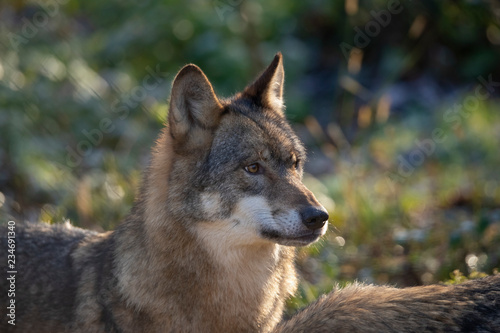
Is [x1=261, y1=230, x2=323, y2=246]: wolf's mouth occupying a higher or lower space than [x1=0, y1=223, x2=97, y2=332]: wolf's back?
higher

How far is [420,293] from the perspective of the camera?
3.66 m

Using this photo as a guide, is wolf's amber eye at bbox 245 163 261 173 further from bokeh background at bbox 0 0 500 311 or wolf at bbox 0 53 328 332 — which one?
bokeh background at bbox 0 0 500 311

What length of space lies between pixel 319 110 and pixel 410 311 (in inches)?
384

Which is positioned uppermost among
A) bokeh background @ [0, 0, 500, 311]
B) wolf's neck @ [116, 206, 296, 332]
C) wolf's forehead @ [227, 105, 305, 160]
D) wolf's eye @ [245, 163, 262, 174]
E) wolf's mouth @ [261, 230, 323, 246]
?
wolf's forehead @ [227, 105, 305, 160]

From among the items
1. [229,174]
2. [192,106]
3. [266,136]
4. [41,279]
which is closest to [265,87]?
[266,136]

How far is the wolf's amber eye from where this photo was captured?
4.74 metres

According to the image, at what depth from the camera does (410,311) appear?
3461 mm

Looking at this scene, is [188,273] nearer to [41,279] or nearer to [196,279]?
[196,279]

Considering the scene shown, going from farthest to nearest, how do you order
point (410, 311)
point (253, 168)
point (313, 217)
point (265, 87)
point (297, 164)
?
point (265, 87) → point (297, 164) → point (253, 168) → point (313, 217) → point (410, 311)

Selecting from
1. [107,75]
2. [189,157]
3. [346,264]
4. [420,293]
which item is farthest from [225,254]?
[107,75]

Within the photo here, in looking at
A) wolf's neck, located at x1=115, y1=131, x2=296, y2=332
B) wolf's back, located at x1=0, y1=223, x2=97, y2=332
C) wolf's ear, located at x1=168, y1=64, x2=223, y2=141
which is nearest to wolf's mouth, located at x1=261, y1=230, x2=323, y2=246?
wolf's neck, located at x1=115, y1=131, x2=296, y2=332

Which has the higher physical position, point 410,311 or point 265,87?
point 265,87

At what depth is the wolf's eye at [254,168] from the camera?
4738 millimetres

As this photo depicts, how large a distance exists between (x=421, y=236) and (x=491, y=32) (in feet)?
21.8
